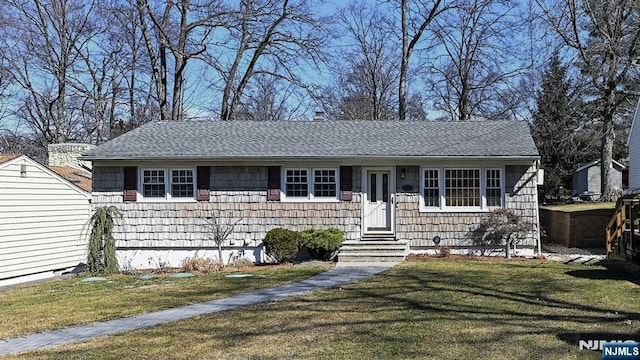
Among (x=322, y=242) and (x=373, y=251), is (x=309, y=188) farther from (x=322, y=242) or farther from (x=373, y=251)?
(x=373, y=251)

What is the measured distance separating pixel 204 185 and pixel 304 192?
110 inches

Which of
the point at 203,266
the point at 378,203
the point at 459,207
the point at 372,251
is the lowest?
the point at 203,266

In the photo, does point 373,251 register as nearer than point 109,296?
No

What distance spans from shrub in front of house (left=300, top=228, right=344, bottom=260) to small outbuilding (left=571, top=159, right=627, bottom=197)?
87.8 ft

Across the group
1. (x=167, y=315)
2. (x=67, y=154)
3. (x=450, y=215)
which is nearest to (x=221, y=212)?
(x=450, y=215)

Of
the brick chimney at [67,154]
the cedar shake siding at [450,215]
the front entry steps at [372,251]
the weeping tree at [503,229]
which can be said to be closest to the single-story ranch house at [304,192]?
the cedar shake siding at [450,215]

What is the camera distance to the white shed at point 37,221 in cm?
1494

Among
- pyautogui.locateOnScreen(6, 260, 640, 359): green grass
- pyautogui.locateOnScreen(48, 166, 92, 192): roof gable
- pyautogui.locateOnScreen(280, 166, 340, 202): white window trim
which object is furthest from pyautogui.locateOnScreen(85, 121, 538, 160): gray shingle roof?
pyautogui.locateOnScreen(6, 260, 640, 359): green grass

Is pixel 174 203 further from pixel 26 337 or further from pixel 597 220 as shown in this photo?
pixel 597 220

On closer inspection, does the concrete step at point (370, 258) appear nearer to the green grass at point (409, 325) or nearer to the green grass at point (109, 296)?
the green grass at point (109, 296)

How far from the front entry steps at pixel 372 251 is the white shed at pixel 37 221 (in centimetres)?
833

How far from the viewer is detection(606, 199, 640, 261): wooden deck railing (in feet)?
38.3

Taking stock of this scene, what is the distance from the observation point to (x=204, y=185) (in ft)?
51.4

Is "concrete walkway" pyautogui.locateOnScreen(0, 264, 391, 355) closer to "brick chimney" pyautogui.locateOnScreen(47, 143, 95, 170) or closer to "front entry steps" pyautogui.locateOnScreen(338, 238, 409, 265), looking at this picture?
"front entry steps" pyautogui.locateOnScreen(338, 238, 409, 265)
